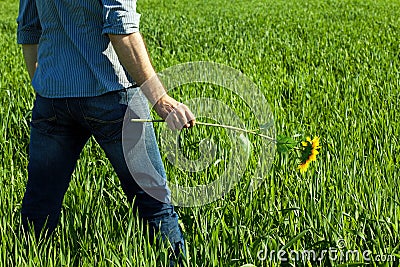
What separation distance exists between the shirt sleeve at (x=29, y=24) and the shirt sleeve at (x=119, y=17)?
0.50 meters

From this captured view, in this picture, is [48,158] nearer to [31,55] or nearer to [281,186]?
[31,55]

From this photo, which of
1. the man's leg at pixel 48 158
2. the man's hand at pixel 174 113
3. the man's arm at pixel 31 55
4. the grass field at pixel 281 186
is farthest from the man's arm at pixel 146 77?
the man's arm at pixel 31 55

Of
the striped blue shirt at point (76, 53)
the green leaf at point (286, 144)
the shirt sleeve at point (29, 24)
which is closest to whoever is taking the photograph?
the striped blue shirt at point (76, 53)

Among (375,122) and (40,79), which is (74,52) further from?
(375,122)

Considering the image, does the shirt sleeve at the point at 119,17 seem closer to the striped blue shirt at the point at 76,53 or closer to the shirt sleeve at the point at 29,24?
the striped blue shirt at the point at 76,53

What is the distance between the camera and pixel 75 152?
229cm

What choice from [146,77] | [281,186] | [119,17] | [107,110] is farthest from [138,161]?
[281,186]

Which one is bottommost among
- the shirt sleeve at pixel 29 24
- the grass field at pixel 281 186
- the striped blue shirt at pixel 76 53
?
the grass field at pixel 281 186

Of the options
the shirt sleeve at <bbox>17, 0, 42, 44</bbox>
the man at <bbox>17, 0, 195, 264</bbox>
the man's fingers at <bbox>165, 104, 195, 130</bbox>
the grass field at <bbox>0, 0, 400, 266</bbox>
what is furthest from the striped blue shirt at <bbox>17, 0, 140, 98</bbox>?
the grass field at <bbox>0, 0, 400, 266</bbox>

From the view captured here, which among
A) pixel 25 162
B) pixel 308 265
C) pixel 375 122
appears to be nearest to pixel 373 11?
pixel 375 122

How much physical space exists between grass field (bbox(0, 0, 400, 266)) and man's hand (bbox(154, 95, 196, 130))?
0.44 meters

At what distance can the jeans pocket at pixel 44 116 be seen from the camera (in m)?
2.18

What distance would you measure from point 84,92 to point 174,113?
0.34m

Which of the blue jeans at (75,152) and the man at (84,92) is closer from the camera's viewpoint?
the man at (84,92)
